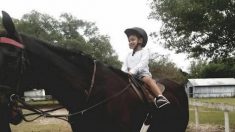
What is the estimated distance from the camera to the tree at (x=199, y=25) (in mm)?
16797

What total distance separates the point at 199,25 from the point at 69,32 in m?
58.7

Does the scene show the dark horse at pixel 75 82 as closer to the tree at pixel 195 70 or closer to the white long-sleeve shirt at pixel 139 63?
the white long-sleeve shirt at pixel 139 63

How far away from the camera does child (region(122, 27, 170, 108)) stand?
6.25m

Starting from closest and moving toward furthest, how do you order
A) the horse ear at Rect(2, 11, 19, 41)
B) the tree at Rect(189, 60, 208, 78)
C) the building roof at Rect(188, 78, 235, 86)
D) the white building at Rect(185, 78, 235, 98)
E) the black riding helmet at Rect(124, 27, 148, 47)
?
the horse ear at Rect(2, 11, 19, 41) → the black riding helmet at Rect(124, 27, 148, 47) → the building roof at Rect(188, 78, 235, 86) → the white building at Rect(185, 78, 235, 98) → the tree at Rect(189, 60, 208, 78)

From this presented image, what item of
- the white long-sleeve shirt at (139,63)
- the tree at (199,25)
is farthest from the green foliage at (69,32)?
the white long-sleeve shirt at (139,63)

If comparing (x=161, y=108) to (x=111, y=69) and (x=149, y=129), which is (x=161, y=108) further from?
(x=111, y=69)

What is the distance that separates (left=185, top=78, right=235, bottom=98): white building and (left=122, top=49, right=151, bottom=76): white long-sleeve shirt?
291 ft

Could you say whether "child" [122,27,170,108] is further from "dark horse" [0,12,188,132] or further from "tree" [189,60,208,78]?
"tree" [189,60,208,78]

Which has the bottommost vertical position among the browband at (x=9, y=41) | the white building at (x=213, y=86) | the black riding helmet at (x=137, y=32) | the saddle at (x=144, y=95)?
the white building at (x=213, y=86)

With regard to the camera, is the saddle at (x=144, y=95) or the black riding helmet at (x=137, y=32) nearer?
the saddle at (x=144, y=95)

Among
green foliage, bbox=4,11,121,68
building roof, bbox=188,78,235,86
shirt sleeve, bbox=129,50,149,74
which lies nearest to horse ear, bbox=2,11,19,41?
shirt sleeve, bbox=129,50,149,74

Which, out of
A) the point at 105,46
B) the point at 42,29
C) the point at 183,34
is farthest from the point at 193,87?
the point at 183,34

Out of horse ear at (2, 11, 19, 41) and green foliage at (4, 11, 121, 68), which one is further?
green foliage at (4, 11, 121, 68)

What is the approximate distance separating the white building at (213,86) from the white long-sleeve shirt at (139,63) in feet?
291
